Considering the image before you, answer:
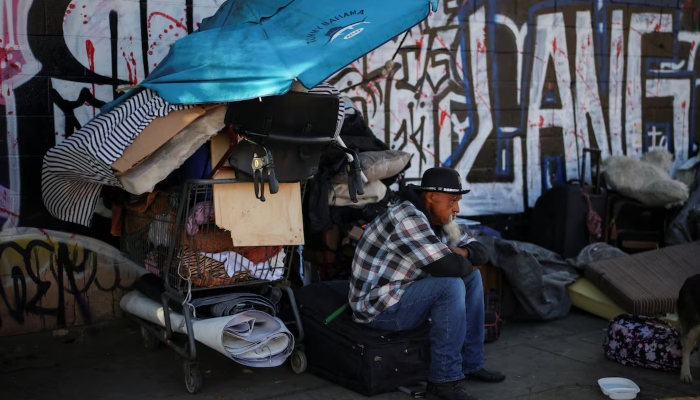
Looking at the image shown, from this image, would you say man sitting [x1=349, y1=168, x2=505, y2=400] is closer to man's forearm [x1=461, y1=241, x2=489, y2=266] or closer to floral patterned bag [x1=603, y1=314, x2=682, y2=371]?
man's forearm [x1=461, y1=241, x2=489, y2=266]

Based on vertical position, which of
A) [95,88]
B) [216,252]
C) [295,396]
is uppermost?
[95,88]

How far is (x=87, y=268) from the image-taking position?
6.06 metres

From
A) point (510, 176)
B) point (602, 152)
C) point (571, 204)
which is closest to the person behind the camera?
point (571, 204)

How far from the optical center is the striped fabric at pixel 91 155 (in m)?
4.66

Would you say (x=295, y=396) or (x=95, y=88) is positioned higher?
(x=95, y=88)

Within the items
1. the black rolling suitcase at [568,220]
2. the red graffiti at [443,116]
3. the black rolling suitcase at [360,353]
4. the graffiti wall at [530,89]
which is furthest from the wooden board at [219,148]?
the black rolling suitcase at [568,220]

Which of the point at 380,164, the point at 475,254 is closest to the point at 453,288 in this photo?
the point at 475,254

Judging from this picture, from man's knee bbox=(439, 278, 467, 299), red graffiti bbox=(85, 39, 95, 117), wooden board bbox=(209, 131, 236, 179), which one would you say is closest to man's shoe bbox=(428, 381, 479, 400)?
man's knee bbox=(439, 278, 467, 299)

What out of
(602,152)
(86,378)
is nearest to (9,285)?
(86,378)

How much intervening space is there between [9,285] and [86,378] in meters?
1.08

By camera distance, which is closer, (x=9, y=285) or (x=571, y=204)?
(x=9, y=285)

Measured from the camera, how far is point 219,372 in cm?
534

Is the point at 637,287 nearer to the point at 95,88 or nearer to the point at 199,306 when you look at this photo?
the point at 199,306

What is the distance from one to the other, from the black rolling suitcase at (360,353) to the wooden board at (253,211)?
555 millimetres
